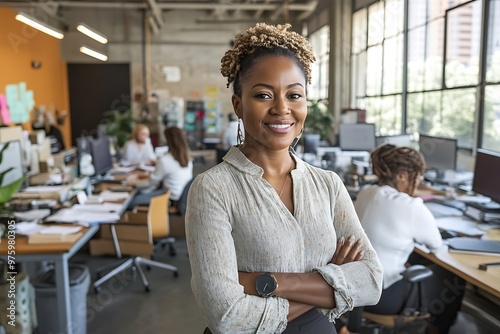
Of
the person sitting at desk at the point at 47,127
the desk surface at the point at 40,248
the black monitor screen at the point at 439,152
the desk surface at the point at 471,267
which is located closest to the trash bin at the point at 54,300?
the desk surface at the point at 40,248

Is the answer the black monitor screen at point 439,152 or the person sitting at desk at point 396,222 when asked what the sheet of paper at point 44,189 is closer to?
the person sitting at desk at point 396,222

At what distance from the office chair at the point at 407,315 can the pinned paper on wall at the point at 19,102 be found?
27.1 ft

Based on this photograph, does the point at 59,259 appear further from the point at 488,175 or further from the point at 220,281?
the point at 488,175

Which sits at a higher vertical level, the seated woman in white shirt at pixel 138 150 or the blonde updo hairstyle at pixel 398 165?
the blonde updo hairstyle at pixel 398 165

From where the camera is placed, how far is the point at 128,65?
544 inches

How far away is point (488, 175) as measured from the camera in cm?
344

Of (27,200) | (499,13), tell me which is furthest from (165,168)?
(499,13)

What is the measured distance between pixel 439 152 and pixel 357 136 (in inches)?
54.6

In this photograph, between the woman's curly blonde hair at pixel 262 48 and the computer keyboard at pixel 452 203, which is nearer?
the woman's curly blonde hair at pixel 262 48

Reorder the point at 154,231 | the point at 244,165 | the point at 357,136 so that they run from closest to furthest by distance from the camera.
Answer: the point at 244,165 < the point at 154,231 < the point at 357,136

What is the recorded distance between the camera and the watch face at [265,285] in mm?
1225

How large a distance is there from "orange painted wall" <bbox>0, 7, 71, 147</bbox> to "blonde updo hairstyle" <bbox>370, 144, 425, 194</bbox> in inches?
315

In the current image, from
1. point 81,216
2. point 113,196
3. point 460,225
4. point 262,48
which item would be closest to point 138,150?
point 113,196

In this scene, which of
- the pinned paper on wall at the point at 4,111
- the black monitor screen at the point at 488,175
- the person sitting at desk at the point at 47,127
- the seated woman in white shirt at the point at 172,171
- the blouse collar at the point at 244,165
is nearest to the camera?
the blouse collar at the point at 244,165
